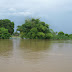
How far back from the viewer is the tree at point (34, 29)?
2202 cm

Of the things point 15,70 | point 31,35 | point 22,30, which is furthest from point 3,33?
point 15,70

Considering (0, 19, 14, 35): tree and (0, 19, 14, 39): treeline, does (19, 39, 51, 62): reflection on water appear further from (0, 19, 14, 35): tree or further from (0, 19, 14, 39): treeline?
(0, 19, 14, 35): tree

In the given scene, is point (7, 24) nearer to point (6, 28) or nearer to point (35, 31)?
point (6, 28)

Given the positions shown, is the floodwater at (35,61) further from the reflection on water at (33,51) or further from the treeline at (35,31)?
the treeline at (35,31)

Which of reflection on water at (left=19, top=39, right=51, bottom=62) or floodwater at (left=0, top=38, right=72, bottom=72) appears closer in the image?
floodwater at (left=0, top=38, right=72, bottom=72)

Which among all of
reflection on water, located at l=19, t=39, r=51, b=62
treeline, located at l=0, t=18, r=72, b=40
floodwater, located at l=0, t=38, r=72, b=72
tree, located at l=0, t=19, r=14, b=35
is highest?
tree, located at l=0, t=19, r=14, b=35

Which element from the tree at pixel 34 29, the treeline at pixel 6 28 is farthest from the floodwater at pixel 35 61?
the treeline at pixel 6 28

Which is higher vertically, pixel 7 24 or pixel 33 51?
pixel 7 24

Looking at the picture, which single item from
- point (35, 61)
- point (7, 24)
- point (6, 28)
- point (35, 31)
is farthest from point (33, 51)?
point (7, 24)

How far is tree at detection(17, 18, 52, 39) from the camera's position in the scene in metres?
22.0

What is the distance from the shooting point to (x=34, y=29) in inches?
860

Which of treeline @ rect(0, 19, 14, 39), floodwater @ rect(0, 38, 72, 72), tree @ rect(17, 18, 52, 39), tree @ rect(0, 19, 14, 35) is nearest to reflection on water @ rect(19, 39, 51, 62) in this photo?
floodwater @ rect(0, 38, 72, 72)

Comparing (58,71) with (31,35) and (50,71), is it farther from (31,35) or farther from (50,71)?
(31,35)

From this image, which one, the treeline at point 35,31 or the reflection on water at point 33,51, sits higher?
the treeline at point 35,31
